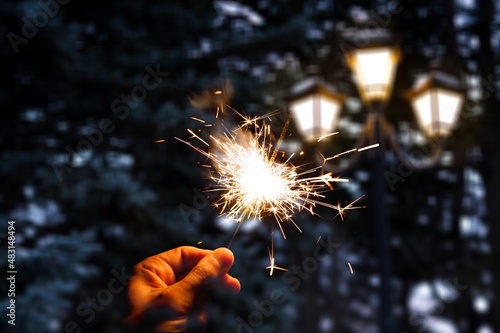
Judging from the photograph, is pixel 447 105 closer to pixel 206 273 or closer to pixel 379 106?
pixel 379 106

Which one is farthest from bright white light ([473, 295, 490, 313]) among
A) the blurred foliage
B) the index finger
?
the index finger

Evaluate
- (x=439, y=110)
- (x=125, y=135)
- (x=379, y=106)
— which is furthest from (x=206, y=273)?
(x=125, y=135)

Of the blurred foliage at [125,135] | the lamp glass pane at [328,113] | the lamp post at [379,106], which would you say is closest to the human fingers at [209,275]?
the lamp post at [379,106]

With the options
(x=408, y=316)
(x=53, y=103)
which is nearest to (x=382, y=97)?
(x=53, y=103)

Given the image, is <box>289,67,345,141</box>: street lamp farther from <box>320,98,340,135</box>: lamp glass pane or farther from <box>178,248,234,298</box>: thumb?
<box>178,248,234,298</box>: thumb

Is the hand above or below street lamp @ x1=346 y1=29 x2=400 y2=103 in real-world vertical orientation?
below
